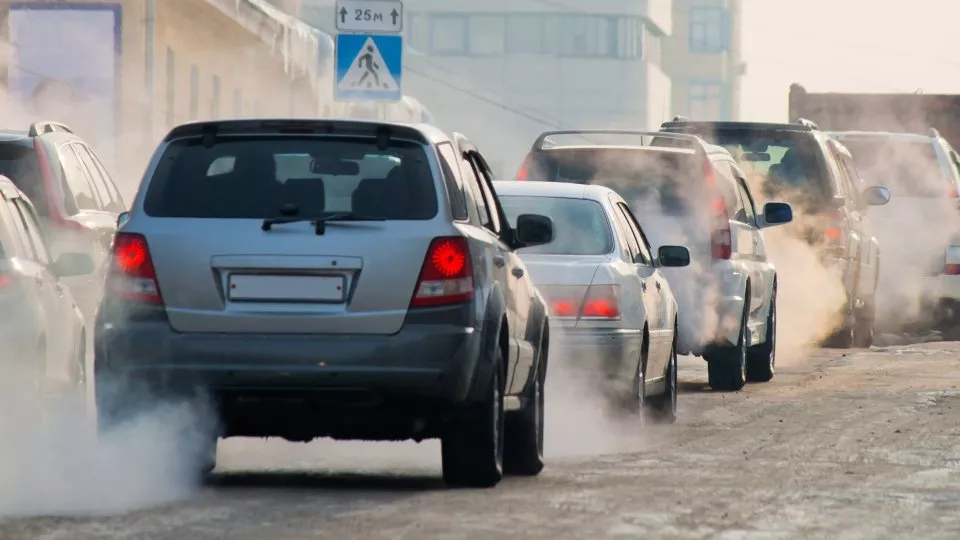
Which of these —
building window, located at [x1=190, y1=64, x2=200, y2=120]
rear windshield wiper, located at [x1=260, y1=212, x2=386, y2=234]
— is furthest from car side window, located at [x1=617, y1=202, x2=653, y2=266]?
→ building window, located at [x1=190, y1=64, x2=200, y2=120]

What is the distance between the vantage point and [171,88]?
36344mm

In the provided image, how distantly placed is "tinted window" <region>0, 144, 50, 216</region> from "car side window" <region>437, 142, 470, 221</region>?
4540 millimetres

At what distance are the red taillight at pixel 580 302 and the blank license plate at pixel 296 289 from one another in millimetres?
4089

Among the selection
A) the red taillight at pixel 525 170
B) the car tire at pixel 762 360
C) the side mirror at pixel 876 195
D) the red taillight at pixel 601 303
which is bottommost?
the car tire at pixel 762 360

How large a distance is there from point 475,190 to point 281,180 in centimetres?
115

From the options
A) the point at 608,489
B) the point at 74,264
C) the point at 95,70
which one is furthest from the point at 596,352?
the point at 95,70

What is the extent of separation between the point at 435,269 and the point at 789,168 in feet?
43.4

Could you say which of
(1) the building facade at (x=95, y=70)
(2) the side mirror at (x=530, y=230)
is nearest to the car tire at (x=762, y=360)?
(2) the side mirror at (x=530, y=230)

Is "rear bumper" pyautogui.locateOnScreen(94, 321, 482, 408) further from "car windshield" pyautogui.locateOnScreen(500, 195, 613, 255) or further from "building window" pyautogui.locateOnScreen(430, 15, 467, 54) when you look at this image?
"building window" pyautogui.locateOnScreen(430, 15, 467, 54)

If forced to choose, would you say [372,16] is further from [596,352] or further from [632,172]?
[596,352]

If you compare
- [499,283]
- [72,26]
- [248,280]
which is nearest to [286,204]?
[248,280]

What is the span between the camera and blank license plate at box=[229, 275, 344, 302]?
33.5 ft

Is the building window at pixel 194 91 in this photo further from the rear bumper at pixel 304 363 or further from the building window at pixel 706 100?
the building window at pixel 706 100

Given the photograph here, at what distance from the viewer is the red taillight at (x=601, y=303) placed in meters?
14.2
